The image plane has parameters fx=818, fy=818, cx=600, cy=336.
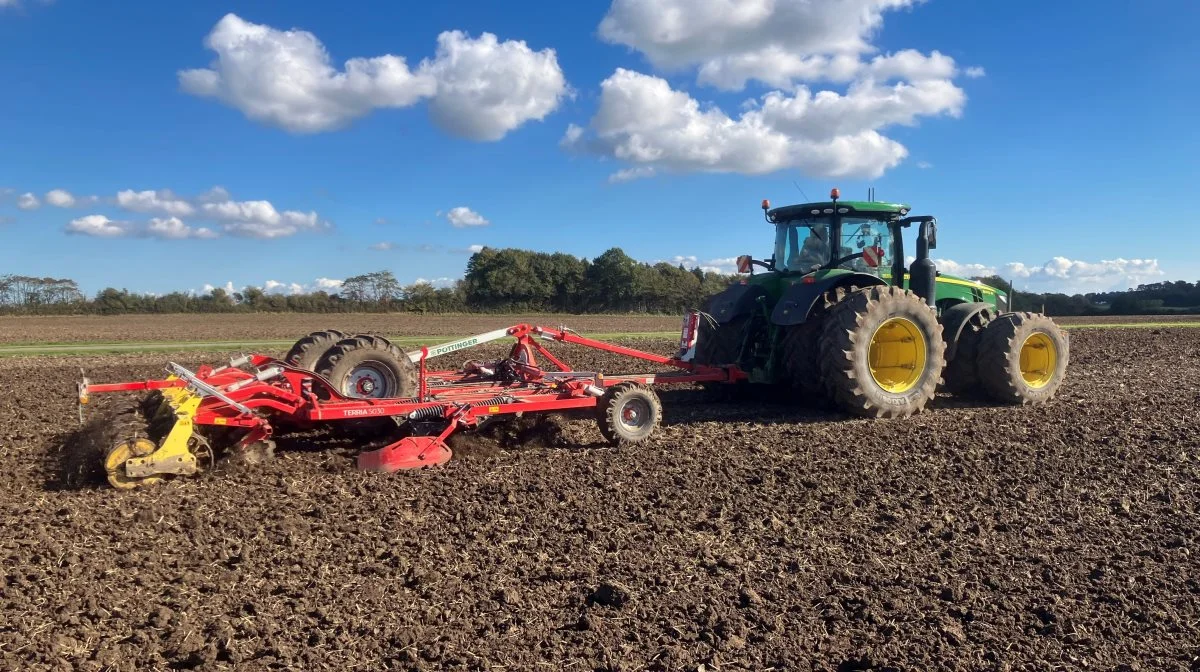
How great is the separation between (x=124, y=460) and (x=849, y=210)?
6.50 metres

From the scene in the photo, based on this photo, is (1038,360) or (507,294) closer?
(1038,360)

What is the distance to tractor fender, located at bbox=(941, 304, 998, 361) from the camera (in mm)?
8445

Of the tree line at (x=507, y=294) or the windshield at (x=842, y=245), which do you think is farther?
the tree line at (x=507, y=294)

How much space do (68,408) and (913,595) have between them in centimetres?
831

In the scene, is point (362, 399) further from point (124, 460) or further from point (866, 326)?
point (866, 326)

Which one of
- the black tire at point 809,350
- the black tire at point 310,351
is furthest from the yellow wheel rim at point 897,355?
the black tire at point 310,351

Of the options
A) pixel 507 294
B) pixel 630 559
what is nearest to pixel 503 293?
pixel 507 294

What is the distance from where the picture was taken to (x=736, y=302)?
27.2 ft

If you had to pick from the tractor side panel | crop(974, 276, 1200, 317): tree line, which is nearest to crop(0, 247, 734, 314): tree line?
crop(974, 276, 1200, 317): tree line

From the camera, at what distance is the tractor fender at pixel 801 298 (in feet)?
24.2

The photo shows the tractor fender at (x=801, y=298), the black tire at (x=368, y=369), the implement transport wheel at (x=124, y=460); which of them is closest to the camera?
the implement transport wheel at (x=124, y=460)

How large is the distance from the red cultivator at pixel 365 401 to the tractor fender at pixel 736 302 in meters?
1.35

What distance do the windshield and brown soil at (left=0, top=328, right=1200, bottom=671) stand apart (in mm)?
2338

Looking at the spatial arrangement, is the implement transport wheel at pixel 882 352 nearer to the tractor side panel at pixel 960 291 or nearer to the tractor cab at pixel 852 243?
the tractor cab at pixel 852 243
